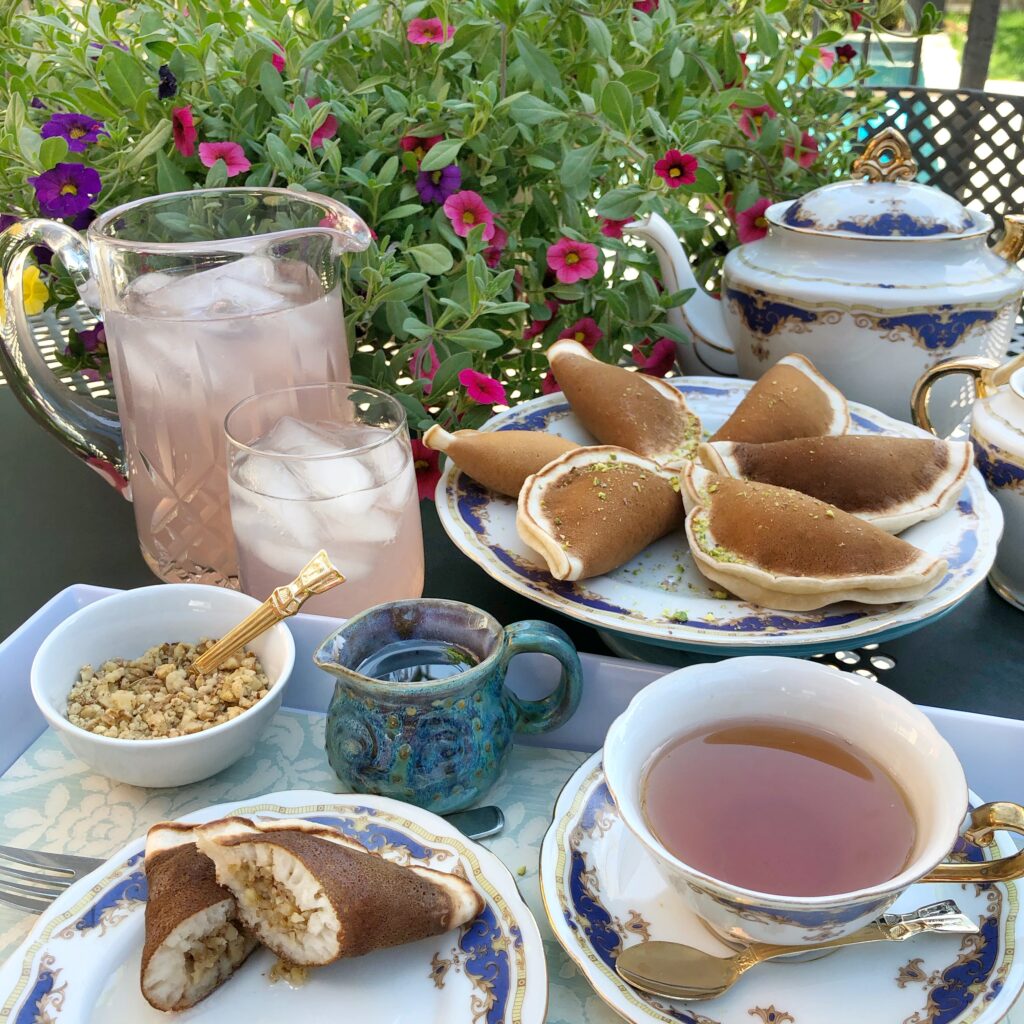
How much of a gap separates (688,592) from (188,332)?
466mm

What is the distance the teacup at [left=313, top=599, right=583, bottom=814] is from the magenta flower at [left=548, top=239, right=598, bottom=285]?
488 mm

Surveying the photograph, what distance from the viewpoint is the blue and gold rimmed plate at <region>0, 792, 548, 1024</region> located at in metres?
0.53

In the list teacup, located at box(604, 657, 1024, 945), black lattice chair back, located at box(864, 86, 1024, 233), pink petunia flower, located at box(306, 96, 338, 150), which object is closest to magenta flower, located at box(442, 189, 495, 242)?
pink petunia flower, located at box(306, 96, 338, 150)

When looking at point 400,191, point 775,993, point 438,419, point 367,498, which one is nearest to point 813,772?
point 775,993

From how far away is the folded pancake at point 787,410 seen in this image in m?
0.96

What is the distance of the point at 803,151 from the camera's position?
129 centimetres

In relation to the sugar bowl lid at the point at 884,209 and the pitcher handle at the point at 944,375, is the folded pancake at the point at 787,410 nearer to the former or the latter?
the pitcher handle at the point at 944,375

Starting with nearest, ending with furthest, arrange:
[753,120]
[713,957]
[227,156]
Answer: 1. [713,957]
2. [227,156]
3. [753,120]

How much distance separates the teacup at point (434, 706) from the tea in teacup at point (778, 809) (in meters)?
0.12

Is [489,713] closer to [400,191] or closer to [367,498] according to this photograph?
[367,498]

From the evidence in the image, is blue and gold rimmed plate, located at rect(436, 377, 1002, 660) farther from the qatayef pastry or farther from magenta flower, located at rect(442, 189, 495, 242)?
magenta flower, located at rect(442, 189, 495, 242)

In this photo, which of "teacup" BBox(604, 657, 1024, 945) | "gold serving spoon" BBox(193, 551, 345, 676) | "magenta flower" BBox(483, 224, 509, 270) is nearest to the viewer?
"teacup" BBox(604, 657, 1024, 945)

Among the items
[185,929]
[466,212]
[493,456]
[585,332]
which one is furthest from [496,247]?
[185,929]

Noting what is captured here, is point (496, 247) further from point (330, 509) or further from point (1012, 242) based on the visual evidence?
point (1012, 242)
